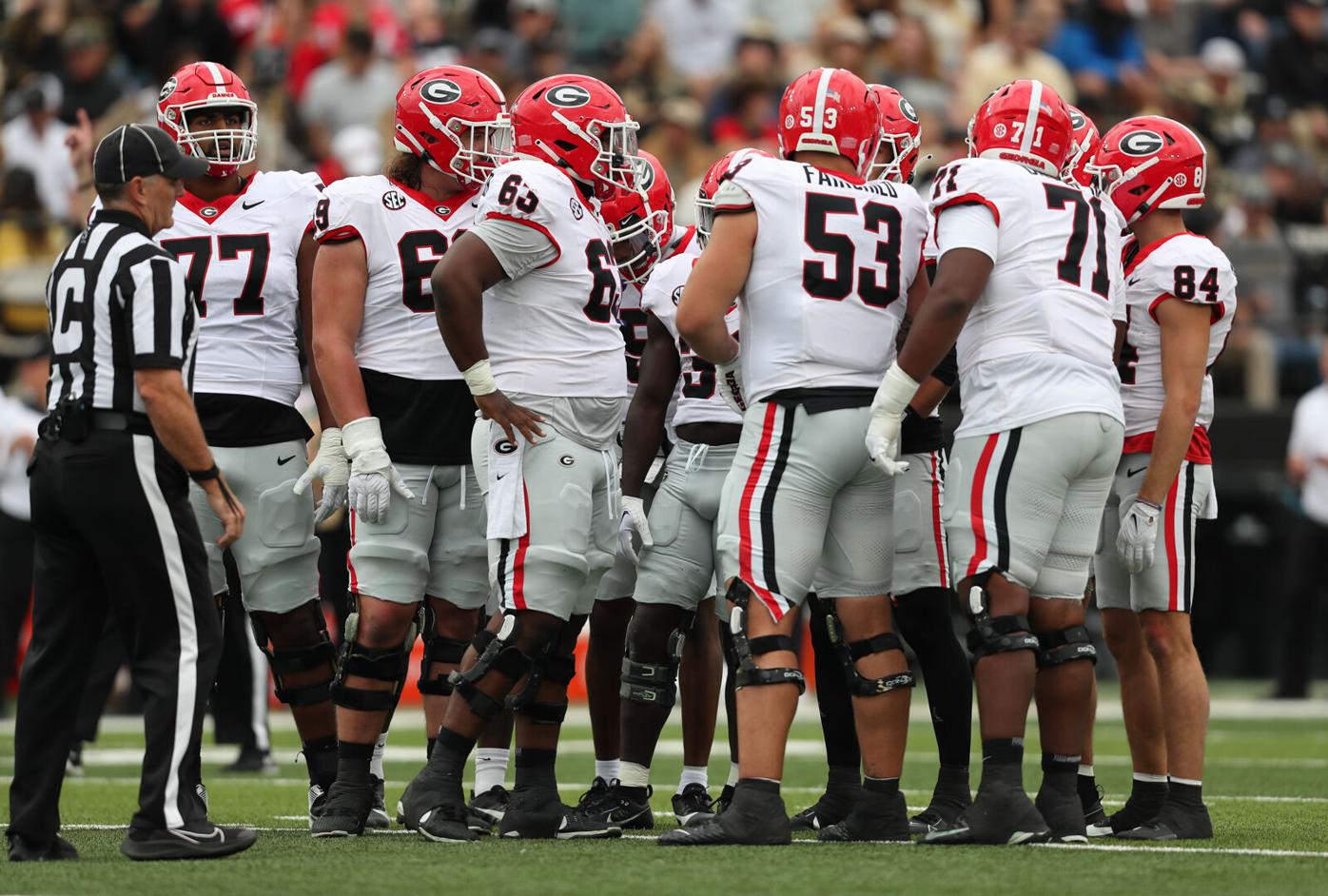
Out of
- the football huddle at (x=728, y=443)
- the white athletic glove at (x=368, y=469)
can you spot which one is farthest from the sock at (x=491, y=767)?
the white athletic glove at (x=368, y=469)

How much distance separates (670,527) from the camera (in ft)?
23.0

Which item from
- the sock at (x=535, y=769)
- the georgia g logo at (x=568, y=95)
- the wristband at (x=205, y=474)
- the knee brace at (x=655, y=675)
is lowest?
the sock at (x=535, y=769)

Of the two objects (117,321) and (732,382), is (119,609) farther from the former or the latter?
(732,382)

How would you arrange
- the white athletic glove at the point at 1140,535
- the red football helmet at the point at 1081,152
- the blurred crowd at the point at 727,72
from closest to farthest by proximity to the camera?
the white athletic glove at the point at 1140,535 < the red football helmet at the point at 1081,152 < the blurred crowd at the point at 727,72

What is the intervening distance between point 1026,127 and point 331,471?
2.49 meters

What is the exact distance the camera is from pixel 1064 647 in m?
6.23

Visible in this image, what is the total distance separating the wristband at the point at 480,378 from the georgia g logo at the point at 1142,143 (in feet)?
7.46

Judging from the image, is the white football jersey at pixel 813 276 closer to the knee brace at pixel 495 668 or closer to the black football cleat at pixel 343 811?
the knee brace at pixel 495 668

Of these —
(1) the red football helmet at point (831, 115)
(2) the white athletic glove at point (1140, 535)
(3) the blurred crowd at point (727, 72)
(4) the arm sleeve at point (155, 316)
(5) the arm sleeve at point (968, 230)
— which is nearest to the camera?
(4) the arm sleeve at point (155, 316)

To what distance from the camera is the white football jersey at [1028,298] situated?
20.2 feet

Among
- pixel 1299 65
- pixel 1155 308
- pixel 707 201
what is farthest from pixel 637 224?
pixel 1299 65

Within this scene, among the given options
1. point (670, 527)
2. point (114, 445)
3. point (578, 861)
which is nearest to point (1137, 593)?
point (670, 527)

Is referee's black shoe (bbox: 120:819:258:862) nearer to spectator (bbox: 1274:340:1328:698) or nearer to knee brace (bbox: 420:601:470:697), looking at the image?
knee brace (bbox: 420:601:470:697)

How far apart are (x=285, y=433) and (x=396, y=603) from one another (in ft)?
2.38
